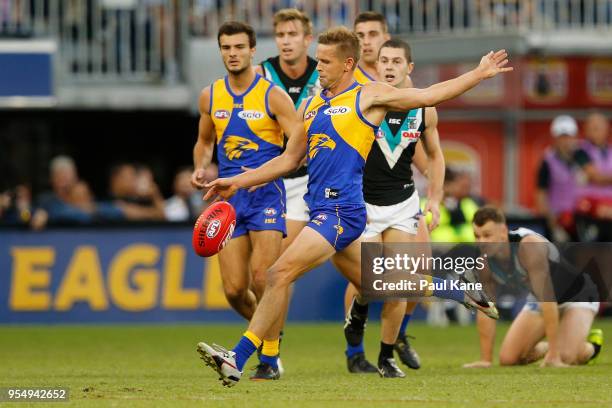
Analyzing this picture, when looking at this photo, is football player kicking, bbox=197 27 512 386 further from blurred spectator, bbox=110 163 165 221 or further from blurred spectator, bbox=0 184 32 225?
blurred spectator, bbox=110 163 165 221

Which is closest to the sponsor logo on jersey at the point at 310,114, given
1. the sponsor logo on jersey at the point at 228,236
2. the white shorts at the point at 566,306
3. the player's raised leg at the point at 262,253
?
the sponsor logo on jersey at the point at 228,236

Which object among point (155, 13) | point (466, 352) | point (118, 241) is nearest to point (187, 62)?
point (155, 13)

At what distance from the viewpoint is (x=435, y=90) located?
10156 millimetres

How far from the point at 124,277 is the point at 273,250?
7472 millimetres

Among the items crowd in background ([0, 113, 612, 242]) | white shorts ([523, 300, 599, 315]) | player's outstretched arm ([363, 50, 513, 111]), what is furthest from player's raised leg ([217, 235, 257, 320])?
crowd in background ([0, 113, 612, 242])

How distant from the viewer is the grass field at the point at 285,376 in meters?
9.39

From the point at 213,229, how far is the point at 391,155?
6.94 feet

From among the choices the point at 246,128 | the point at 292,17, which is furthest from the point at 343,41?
the point at 292,17

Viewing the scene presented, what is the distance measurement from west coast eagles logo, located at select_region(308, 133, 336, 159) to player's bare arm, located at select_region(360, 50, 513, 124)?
1.06 feet

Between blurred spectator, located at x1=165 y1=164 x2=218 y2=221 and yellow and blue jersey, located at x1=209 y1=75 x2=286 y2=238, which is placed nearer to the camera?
yellow and blue jersey, located at x1=209 y1=75 x2=286 y2=238

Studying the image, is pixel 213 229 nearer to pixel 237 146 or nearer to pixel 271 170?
pixel 271 170

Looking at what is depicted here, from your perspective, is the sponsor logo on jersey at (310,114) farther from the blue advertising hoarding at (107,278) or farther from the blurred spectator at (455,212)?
the blurred spectator at (455,212)

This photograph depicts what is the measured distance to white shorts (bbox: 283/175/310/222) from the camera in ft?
41.5

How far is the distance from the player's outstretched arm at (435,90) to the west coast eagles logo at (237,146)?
61.5 inches
